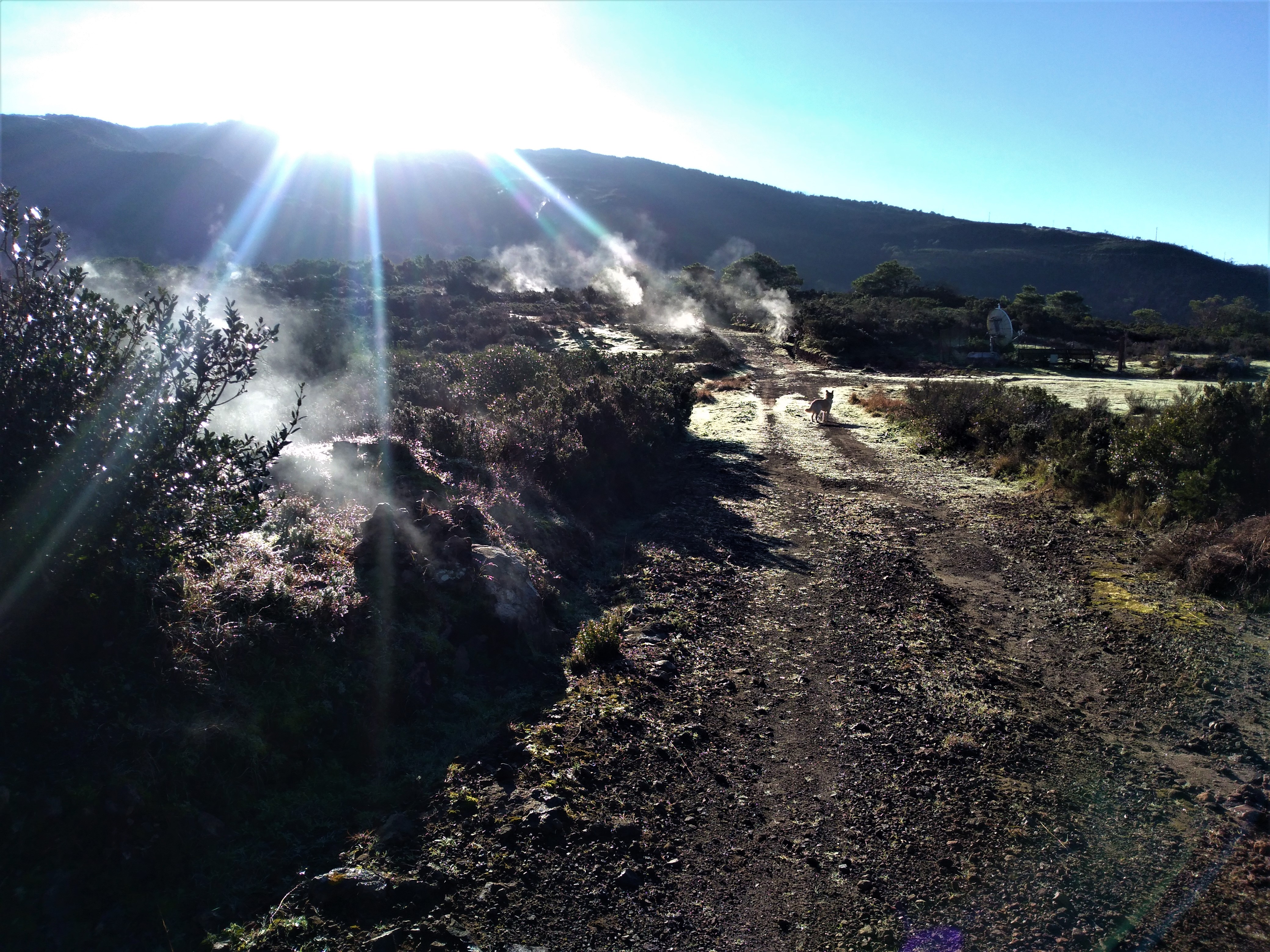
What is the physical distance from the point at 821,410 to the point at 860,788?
15.0m

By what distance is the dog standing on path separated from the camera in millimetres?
18156

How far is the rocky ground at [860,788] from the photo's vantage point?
303cm

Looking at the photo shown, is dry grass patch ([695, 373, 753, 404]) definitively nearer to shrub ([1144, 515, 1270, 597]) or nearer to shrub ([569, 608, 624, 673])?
shrub ([1144, 515, 1270, 597])

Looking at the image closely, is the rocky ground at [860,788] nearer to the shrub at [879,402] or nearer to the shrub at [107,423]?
the shrub at [107,423]

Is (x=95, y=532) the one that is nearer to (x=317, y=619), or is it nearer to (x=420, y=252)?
(x=317, y=619)

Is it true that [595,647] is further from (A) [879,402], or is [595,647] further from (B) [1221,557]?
(A) [879,402]

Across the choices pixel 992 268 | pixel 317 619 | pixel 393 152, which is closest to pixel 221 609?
pixel 317 619

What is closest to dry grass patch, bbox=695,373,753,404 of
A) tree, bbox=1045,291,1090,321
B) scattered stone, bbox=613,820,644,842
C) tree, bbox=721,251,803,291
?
scattered stone, bbox=613,820,644,842

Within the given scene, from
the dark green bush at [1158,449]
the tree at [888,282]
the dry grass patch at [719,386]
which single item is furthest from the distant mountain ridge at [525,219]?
the dark green bush at [1158,449]

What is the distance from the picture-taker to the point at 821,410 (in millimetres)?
18219

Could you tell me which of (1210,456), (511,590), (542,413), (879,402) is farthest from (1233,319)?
(511,590)

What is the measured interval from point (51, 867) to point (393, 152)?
105m

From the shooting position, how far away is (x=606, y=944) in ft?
9.66

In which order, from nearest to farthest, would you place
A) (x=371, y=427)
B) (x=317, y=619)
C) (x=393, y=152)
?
(x=317, y=619)
(x=371, y=427)
(x=393, y=152)
